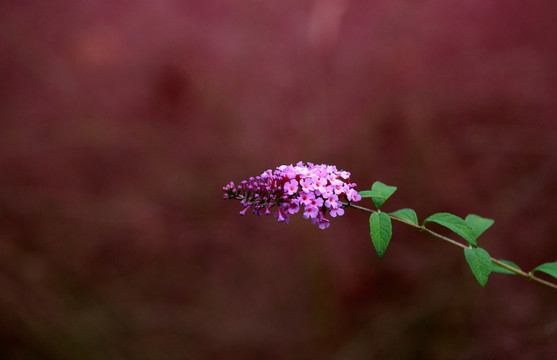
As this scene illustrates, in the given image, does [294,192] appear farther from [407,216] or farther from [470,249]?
[470,249]

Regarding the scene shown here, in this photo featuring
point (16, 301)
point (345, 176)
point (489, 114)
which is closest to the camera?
point (345, 176)

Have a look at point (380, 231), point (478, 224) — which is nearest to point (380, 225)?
point (380, 231)

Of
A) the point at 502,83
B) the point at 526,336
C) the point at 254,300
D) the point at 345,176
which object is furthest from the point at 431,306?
the point at 345,176

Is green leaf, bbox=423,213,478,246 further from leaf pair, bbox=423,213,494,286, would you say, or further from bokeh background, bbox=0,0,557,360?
bokeh background, bbox=0,0,557,360

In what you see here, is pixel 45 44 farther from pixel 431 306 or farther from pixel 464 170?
pixel 431 306

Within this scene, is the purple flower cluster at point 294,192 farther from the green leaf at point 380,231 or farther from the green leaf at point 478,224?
the green leaf at point 478,224
